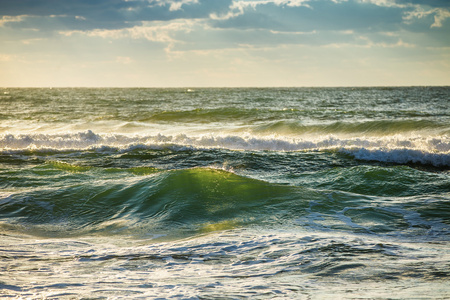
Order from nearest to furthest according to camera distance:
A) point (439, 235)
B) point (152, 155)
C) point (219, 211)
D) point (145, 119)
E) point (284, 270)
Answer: point (284, 270) < point (439, 235) < point (219, 211) < point (152, 155) < point (145, 119)

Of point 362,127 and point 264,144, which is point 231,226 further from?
point 362,127

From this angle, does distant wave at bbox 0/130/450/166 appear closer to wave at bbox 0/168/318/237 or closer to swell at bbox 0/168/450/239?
swell at bbox 0/168/450/239

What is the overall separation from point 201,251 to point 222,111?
25.1 metres

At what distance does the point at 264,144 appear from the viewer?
1844 cm

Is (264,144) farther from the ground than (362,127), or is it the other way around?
(362,127)

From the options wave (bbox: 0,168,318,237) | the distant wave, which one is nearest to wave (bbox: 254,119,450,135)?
the distant wave

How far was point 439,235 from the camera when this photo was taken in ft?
20.9

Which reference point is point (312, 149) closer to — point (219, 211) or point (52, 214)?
point (219, 211)

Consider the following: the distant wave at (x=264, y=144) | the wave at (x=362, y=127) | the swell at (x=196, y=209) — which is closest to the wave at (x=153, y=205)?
the swell at (x=196, y=209)

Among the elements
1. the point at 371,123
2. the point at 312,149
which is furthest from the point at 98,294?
the point at 371,123

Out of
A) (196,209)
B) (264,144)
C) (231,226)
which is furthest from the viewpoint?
(264,144)

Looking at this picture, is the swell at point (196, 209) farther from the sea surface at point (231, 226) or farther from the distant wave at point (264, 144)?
the distant wave at point (264, 144)

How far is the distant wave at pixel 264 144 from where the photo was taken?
15.0 meters

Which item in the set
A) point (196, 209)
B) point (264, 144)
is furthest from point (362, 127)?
point (196, 209)
